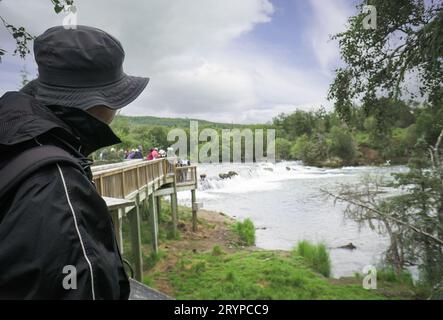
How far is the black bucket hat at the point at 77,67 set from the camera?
3.48 ft

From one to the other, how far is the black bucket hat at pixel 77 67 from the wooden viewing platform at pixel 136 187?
8.59 ft

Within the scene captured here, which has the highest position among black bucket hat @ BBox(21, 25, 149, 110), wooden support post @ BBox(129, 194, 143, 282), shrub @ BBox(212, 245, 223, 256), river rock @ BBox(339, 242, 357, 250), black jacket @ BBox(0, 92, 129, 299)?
black bucket hat @ BBox(21, 25, 149, 110)

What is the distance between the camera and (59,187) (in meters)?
0.80

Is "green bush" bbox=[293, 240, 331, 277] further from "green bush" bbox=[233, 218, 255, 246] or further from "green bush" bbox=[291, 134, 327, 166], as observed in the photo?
"green bush" bbox=[291, 134, 327, 166]

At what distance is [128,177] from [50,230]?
9083 millimetres

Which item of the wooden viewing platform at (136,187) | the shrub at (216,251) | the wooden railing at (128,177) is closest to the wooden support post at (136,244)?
the wooden viewing platform at (136,187)

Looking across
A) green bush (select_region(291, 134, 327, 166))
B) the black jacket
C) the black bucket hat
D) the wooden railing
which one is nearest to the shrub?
the wooden railing

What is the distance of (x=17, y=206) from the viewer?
782 millimetres

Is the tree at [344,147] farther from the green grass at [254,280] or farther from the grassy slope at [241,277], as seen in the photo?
the green grass at [254,280]

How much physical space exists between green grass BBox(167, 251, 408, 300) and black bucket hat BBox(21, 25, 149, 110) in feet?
28.8

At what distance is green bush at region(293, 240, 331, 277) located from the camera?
11.9m
